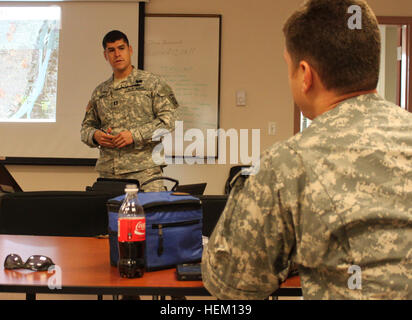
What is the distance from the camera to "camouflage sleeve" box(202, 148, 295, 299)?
2.89ft

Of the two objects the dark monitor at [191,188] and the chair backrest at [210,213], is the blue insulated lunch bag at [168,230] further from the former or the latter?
the dark monitor at [191,188]

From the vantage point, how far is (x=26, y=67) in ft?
14.6

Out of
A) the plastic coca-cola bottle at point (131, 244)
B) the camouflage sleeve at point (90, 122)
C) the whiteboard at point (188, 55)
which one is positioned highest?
the whiteboard at point (188, 55)

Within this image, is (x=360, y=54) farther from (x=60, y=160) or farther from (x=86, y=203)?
(x=60, y=160)

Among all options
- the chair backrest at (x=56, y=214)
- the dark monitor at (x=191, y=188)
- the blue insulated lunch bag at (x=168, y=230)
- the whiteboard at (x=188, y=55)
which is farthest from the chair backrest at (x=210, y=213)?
the whiteboard at (x=188, y=55)

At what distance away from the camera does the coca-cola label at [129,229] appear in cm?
131

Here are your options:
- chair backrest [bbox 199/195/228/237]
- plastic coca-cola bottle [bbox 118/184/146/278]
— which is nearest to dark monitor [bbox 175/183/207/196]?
chair backrest [bbox 199/195/228/237]

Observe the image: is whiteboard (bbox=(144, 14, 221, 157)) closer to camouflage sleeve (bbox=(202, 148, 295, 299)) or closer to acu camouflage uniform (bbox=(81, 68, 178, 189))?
acu camouflage uniform (bbox=(81, 68, 178, 189))

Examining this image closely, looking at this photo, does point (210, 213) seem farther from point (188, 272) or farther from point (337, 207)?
point (337, 207)

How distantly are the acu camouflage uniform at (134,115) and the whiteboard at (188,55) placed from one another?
1.18 metres

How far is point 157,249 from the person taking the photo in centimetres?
138

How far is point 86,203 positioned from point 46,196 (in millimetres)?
173

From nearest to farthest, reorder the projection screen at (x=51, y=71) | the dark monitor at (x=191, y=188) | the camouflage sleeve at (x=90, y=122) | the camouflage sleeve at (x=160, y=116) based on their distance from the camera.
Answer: the dark monitor at (x=191, y=188) < the camouflage sleeve at (x=160, y=116) < the camouflage sleeve at (x=90, y=122) < the projection screen at (x=51, y=71)
